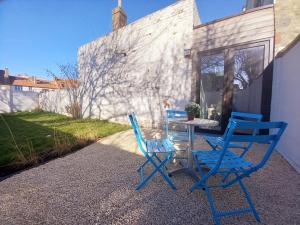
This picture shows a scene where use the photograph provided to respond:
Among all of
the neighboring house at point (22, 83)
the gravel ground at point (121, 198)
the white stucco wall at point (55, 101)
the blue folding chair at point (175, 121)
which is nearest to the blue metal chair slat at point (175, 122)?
the blue folding chair at point (175, 121)

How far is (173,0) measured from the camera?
5.44 meters

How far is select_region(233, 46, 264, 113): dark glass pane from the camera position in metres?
3.88

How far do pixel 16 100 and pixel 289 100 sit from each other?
15110 mm

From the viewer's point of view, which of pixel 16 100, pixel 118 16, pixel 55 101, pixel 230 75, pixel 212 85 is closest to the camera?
pixel 230 75

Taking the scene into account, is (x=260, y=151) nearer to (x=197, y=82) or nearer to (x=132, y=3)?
(x=197, y=82)

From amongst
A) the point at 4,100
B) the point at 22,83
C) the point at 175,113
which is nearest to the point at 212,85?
the point at 175,113

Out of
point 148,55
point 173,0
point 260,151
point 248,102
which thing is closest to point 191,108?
point 260,151

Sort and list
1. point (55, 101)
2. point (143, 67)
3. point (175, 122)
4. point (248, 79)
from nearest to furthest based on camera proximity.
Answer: point (175, 122)
point (248, 79)
point (143, 67)
point (55, 101)

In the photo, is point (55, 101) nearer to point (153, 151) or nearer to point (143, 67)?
point (143, 67)

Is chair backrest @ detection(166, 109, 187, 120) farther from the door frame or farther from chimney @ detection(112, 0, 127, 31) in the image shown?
chimney @ detection(112, 0, 127, 31)

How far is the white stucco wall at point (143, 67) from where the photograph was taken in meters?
5.05

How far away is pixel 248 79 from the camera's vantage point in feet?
13.3

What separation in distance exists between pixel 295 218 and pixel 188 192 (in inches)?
38.2

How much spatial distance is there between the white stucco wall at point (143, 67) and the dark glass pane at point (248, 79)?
4.38 ft
